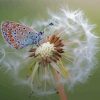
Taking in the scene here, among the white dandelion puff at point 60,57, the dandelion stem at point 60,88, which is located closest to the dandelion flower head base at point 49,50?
the white dandelion puff at point 60,57

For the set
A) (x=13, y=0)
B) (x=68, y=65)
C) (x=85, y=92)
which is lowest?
(x=85, y=92)

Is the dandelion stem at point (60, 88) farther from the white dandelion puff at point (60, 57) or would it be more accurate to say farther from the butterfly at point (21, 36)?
the butterfly at point (21, 36)

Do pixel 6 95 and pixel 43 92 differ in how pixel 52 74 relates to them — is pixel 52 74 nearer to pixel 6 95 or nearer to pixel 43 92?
pixel 43 92

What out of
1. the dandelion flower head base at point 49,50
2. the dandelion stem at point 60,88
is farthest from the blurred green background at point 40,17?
the dandelion flower head base at point 49,50

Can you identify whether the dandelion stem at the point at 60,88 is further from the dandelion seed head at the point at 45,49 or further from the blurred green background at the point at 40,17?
the dandelion seed head at the point at 45,49

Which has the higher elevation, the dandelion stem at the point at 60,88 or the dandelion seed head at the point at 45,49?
the dandelion seed head at the point at 45,49

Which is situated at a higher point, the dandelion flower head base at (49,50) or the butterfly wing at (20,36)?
the butterfly wing at (20,36)

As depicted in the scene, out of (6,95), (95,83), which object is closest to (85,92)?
(95,83)
